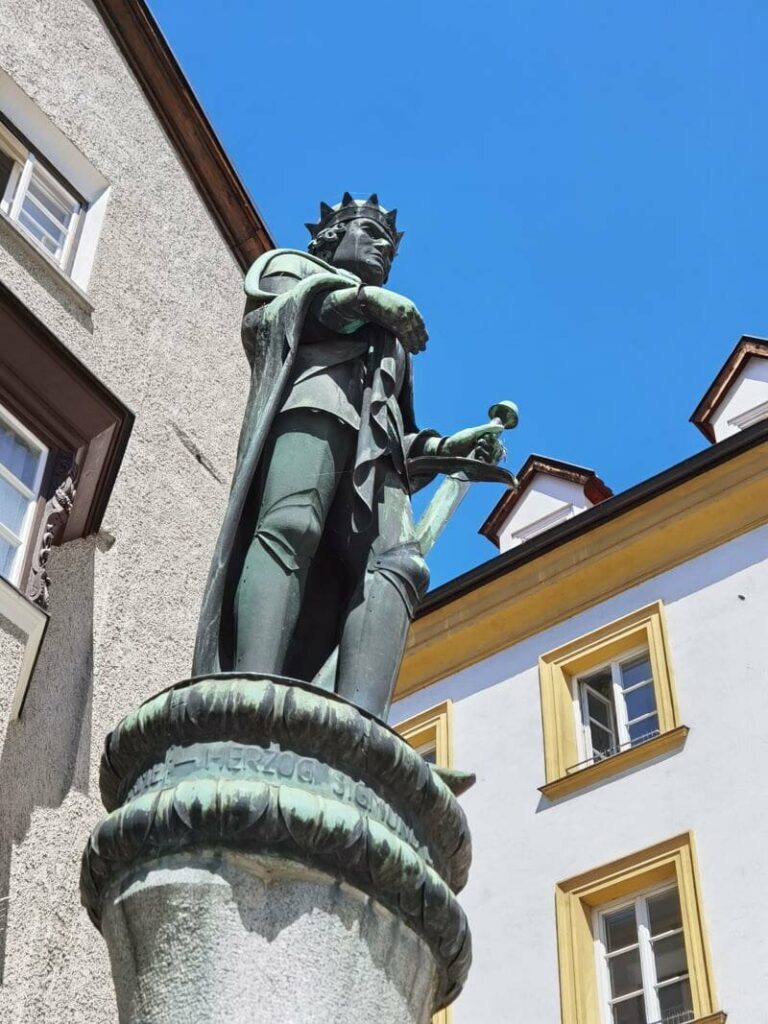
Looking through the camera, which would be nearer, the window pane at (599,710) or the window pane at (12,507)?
the window pane at (12,507)

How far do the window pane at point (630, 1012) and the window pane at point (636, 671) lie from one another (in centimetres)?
417

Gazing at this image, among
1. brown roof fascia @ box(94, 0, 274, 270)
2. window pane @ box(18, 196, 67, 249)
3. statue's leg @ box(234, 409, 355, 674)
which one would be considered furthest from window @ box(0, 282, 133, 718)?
brown roof fascia @ box(94, 0, 274, 270)

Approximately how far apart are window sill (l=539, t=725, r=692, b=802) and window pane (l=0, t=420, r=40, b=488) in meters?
10.7

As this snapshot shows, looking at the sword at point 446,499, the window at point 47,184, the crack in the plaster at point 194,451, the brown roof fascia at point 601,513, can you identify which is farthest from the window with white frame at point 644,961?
the sword at point 446,499

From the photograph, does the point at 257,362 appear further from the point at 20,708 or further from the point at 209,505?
the point at 209,505

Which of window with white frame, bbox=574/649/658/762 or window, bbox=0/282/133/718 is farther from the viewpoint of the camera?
window with white frame, bbox=574/649/658/762

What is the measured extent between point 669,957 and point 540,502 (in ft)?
31.7

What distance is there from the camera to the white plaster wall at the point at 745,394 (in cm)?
2258

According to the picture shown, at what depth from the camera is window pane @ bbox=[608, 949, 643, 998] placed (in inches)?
631

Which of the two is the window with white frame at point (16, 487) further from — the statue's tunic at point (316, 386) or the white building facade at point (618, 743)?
the white building facade at point (618, 743)

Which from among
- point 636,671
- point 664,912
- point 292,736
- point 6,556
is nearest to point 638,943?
point 664,912

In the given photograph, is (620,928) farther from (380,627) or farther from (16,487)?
(380,627)

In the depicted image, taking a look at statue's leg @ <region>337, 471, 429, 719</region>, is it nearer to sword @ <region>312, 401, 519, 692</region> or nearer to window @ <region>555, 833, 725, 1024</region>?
sword @ <region>312, 401, 519, 692</region>

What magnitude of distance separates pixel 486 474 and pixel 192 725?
1.83 metres
